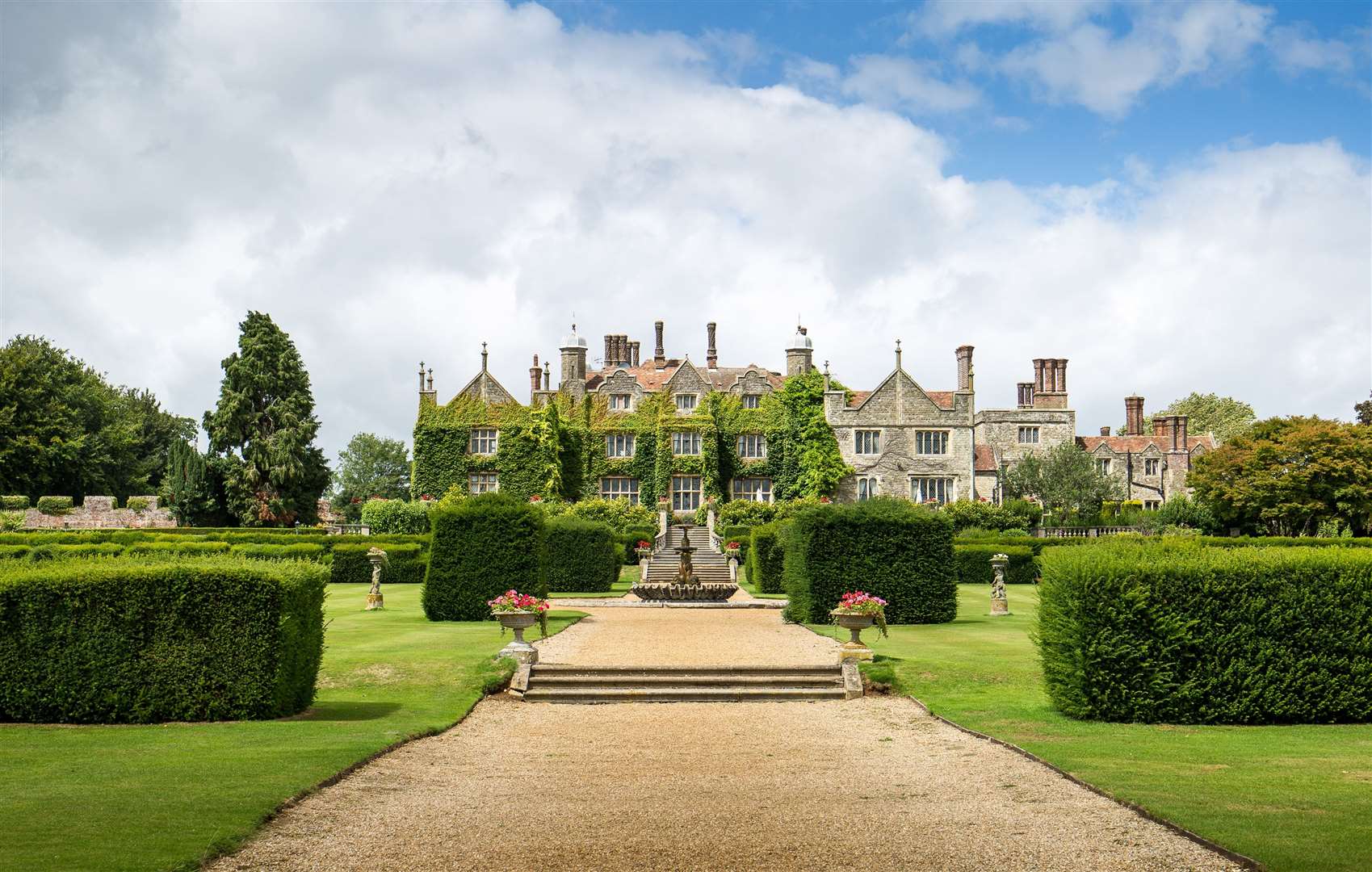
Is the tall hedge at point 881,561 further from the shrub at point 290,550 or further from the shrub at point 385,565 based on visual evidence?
the shrub at point 385,565

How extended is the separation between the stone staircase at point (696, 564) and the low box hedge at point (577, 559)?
1.65m

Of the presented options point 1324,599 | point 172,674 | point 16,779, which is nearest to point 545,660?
point 172,674

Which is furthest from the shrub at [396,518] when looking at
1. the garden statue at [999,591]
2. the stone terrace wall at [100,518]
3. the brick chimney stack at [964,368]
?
the garden statue at [999,591]

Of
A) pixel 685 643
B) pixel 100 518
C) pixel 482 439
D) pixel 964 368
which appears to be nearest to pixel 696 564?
pixel 482 439

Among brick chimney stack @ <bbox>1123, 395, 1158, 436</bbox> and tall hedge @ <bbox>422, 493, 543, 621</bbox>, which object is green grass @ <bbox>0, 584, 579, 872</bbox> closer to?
tall hedge @ <bbox>422, 493, 543, 621</bbox>

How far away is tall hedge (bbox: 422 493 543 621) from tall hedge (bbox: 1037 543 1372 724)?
15059 millimetres

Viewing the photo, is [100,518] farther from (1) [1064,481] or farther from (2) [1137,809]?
(2) [1137,809]

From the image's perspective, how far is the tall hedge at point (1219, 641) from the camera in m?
13.7

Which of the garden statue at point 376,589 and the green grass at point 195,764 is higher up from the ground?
the garden statue at point 376,589

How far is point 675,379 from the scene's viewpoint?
6191cm

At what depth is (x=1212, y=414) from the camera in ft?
310

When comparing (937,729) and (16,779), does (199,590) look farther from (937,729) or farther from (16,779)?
(937,729)

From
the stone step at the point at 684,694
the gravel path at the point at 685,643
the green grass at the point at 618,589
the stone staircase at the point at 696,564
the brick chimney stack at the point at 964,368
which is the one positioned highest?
the brick chimney stack at the point at 964,368

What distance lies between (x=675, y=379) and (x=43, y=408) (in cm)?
3472
